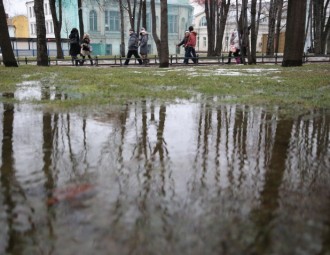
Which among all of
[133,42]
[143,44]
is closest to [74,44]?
[133,42]

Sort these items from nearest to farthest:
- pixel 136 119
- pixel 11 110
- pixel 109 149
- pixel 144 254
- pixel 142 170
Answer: pixel 144 254 → pixel 142 170 → pixel 109 149 → pixel 136 119 → pixel 11 110

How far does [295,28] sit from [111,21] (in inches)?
1920

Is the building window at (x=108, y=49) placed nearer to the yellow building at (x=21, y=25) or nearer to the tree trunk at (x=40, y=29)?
the yellow building at (x=21, y=25)

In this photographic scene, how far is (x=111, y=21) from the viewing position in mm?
59188

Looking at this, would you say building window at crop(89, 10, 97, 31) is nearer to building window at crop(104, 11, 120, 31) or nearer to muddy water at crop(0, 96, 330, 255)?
building window at crop(104, 11, 120, 31)

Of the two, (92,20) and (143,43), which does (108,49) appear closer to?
(92,20)

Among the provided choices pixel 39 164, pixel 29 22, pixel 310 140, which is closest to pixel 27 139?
pixel 39 164

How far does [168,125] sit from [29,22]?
75548mm

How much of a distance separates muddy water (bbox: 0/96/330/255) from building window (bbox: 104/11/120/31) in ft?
184

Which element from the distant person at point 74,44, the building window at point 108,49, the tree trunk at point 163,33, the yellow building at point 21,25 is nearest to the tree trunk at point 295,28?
the tree trunk at point 163,33

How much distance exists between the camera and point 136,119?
16.3 feet

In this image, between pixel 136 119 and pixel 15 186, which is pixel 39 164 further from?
pixel 136 119

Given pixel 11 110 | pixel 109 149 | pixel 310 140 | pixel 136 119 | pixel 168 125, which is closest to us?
pixel 109 149

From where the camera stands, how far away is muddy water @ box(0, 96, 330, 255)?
6.66 feet
